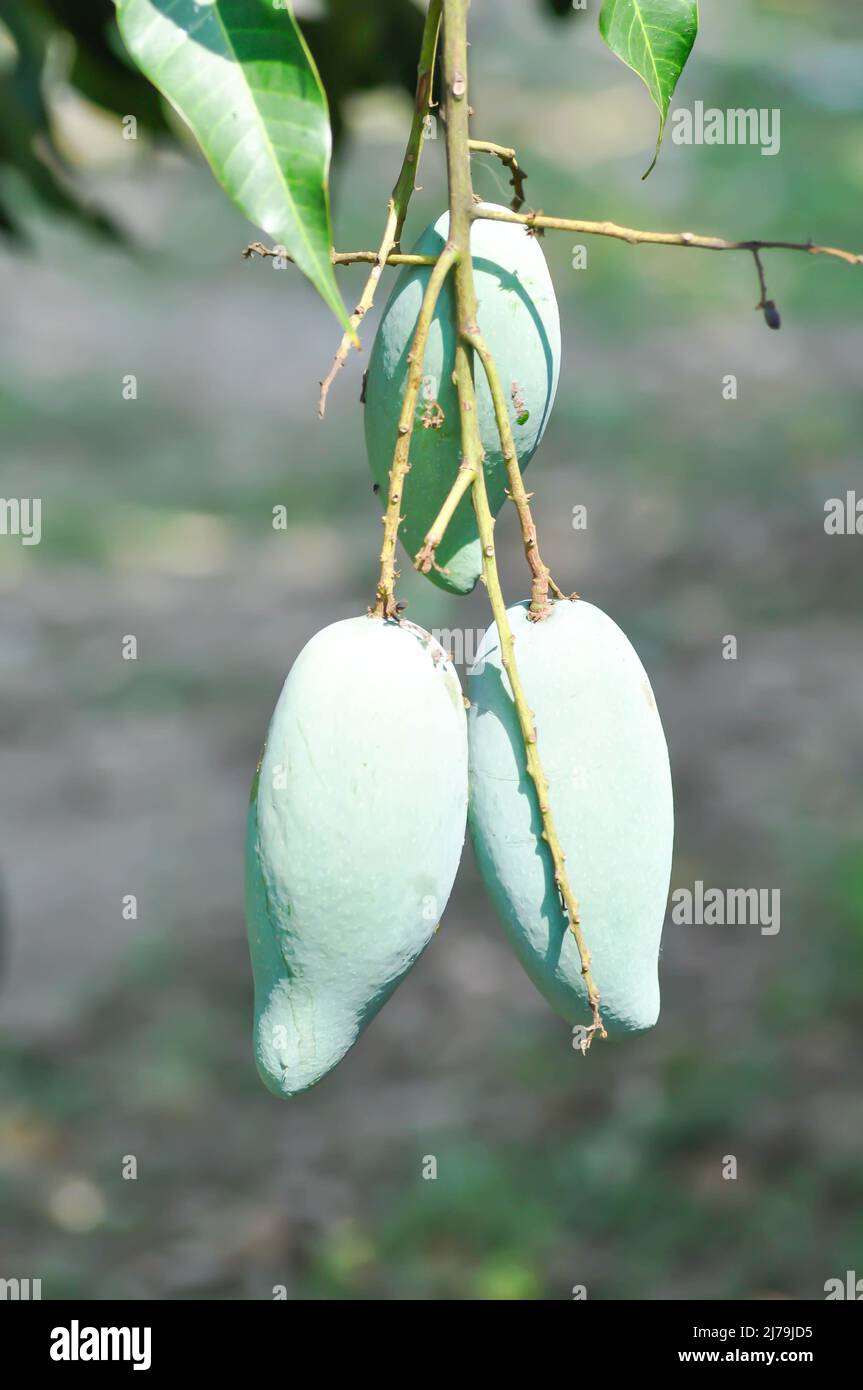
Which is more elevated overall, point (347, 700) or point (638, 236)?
point (638, 236)

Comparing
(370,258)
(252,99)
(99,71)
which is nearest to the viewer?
(252,99)

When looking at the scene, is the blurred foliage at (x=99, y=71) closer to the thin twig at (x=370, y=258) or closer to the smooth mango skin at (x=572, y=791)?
the thin twig at (x=370, y=258)

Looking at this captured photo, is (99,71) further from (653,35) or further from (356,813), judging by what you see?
(356,813)

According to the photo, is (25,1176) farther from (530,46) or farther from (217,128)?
(530,46)

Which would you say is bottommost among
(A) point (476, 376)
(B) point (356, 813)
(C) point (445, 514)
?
(B) point (356, 813)

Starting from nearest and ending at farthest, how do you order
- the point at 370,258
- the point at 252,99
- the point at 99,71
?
the point at 252,99 → the point at 370,258 → the point at 99,71

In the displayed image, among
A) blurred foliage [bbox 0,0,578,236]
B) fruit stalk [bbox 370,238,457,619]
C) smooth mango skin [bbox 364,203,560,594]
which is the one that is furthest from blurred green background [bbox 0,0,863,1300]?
fruit stalk [bbox 370,238,457,619]

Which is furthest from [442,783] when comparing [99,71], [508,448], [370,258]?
[99,71]

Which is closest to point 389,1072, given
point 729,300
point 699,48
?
point 729,300
